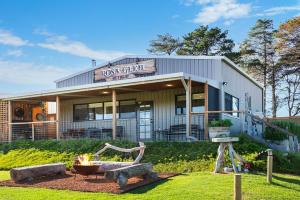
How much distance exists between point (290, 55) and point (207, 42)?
7.90 m

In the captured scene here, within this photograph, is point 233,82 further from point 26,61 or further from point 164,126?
point 26,61

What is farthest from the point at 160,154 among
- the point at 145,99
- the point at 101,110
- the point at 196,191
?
the point at 101,110

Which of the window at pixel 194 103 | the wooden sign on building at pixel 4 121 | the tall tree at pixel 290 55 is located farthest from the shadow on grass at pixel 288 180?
the tall tree at pixel 290 55

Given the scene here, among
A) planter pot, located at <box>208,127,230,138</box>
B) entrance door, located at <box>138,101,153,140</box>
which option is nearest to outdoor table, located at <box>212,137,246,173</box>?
planter pot, located at <box>208,127,230,138</box>

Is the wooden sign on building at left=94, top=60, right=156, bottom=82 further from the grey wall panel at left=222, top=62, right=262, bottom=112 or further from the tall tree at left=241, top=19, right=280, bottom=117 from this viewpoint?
the tall tree at left=241, top=19, right=280, bottom=117

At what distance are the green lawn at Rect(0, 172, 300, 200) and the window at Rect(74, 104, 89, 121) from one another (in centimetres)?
1189

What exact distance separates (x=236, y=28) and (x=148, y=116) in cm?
2419

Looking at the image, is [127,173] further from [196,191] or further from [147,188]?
[196,191]

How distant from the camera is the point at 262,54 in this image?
3738 cm

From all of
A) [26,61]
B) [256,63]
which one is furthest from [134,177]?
[256,63]

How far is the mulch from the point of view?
28.7 ft

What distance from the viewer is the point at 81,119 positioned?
70.2 ft

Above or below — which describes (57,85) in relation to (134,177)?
above

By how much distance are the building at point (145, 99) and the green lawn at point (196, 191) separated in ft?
16.7
